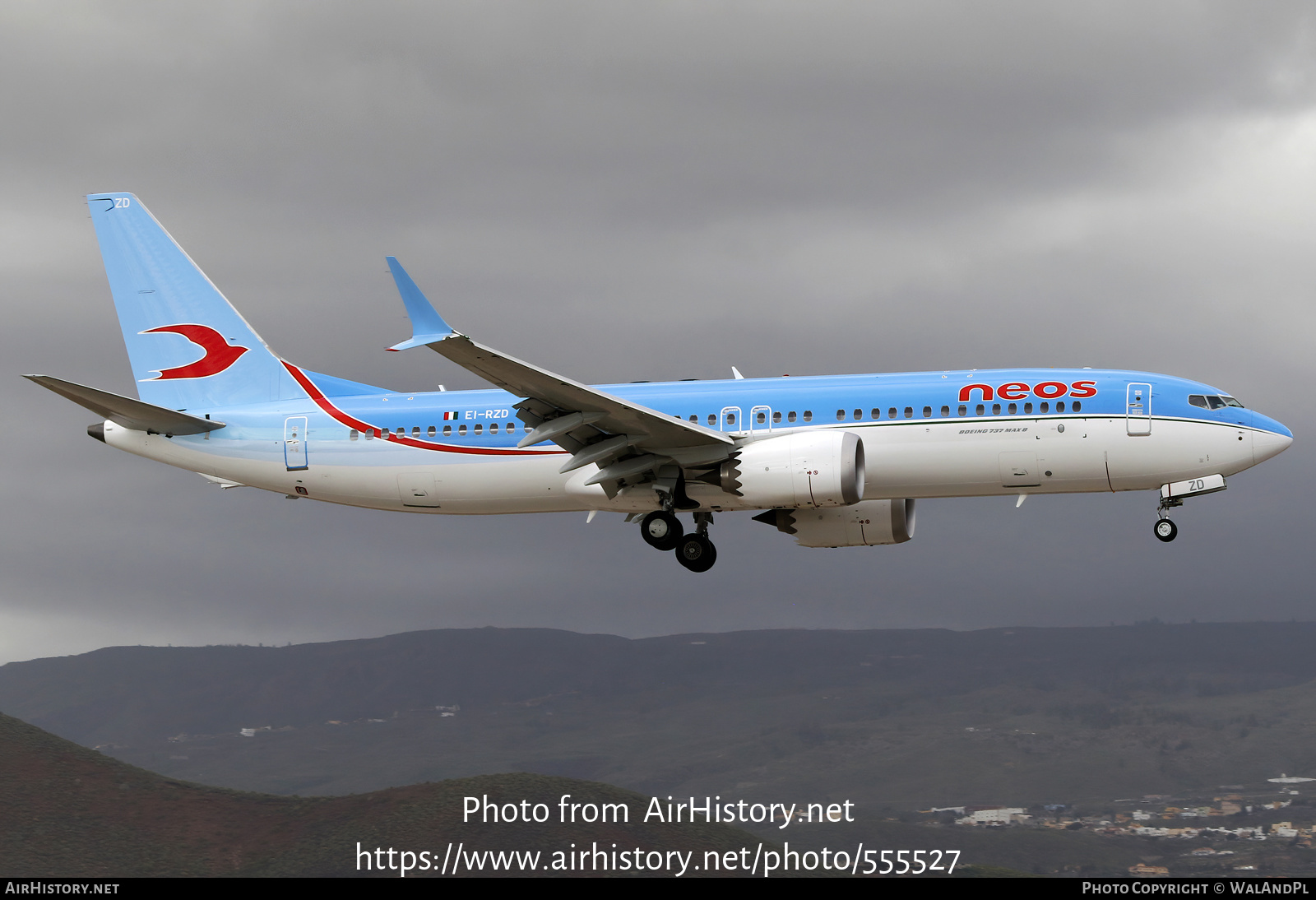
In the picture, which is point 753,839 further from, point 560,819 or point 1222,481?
point 1222,481

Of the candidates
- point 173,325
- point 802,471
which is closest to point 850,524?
point 802,471

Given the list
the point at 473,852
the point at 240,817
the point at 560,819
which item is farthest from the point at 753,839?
the point at 240,817

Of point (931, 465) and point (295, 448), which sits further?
point (295, 448)

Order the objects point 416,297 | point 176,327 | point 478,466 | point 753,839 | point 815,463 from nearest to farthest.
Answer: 1. point 416,297
2. point 815,463
3. point 478,466
4. point 176,327
5. point 753,839

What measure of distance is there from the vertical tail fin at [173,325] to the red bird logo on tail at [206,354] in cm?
3

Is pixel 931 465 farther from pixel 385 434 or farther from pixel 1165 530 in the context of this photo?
pixel 385 434

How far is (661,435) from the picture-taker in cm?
4412

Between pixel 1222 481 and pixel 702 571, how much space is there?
17.1 metres

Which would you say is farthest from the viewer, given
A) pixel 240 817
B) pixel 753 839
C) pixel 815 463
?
pixel 753 839

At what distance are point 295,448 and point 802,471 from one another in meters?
18.6

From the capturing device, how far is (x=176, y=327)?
5400cm

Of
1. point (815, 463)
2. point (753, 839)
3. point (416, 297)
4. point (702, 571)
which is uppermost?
point (416, 297)

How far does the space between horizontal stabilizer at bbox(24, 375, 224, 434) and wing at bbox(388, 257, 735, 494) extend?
45.1 feet

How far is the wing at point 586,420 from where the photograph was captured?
38.0 metres
